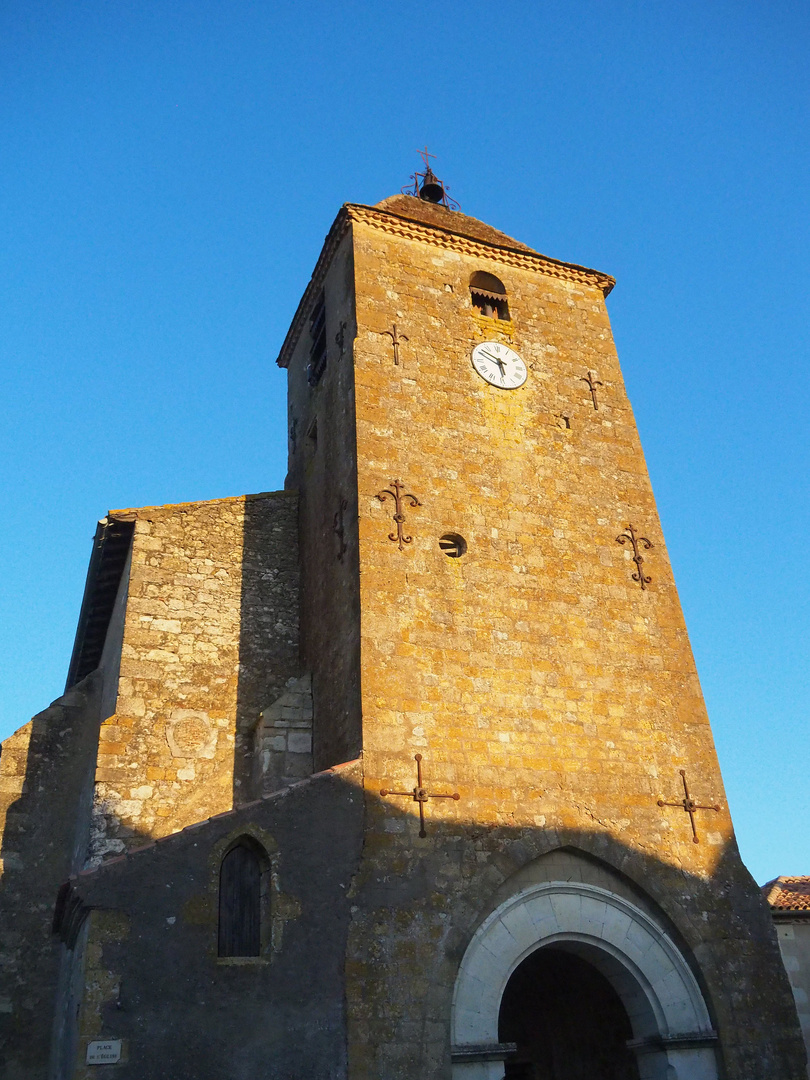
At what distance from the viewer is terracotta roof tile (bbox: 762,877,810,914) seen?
13078 millimetres

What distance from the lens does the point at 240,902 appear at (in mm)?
8133

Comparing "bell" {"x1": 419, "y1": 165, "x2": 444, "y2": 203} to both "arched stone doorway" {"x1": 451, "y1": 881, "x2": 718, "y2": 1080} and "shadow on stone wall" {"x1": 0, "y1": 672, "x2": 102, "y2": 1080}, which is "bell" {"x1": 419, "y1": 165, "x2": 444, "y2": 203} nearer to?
"shadow on stone wall" {"x1": 0, "y1": 672, "x2": 102, "y2": 1080}

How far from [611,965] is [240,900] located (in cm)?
392

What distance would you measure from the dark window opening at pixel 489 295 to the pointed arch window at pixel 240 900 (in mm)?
8241

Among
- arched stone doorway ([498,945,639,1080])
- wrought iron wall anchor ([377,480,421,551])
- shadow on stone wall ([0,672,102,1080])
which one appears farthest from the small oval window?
shadow on stone wall ([0,672,102,1080])

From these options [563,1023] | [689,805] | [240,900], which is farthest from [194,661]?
[563,1023]

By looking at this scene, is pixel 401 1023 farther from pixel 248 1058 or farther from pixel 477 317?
pixel 477 317

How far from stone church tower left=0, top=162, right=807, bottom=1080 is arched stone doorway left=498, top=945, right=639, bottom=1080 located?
0.04 m

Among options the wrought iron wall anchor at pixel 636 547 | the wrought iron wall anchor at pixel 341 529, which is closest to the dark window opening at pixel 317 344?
the wrought iron wall anchor at pixel 341 529

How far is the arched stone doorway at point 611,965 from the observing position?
337 inches

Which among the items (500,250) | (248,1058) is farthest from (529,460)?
(248,1058)

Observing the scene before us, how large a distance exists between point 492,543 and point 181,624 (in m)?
3.94

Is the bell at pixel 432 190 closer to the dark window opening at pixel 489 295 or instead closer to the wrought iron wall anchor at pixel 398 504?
the dark window opening at pixel 489 295

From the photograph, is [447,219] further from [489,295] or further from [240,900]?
[240,900]
